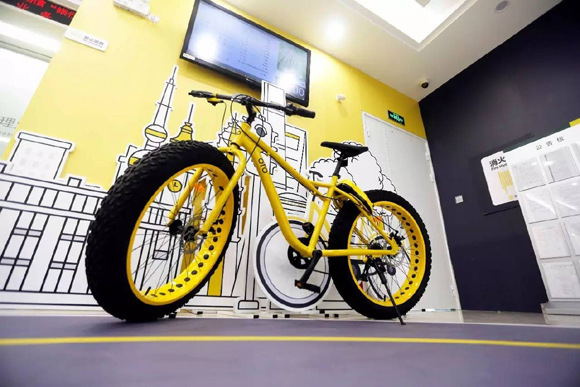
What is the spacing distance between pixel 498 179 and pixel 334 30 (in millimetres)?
2457

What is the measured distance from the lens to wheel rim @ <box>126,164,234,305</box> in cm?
97

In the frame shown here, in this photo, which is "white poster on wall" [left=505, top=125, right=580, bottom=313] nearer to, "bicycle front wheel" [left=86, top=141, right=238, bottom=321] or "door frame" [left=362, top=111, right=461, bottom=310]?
"door frame" [left=362, top=111, right=461, bottom=310]

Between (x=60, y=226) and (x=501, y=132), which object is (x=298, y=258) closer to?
(x=60, y=226)

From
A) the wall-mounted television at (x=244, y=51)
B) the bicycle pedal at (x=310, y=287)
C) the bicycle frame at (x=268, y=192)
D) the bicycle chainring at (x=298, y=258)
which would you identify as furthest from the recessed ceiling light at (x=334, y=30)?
the bicycle pedal at (x=310, y=287)

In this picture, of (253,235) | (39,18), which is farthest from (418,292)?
(39,18)

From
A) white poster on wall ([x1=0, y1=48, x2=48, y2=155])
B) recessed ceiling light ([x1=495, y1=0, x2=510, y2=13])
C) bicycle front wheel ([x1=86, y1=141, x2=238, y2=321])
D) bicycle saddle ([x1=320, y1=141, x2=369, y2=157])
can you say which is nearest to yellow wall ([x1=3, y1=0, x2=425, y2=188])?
bicycle saddle ([x1=320, y1=141, x2=369, y2=157])

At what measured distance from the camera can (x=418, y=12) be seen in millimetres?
2857

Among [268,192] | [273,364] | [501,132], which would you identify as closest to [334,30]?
[501,132]

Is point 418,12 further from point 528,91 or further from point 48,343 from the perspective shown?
point 48,343

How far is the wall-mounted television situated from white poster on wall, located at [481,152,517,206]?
2238mm

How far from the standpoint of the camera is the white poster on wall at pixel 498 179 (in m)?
2.67

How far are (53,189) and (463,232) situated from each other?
375 centimetres

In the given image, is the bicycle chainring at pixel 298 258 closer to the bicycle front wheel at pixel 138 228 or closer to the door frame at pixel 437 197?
A: the bicycle front wheel at pixel 138 228

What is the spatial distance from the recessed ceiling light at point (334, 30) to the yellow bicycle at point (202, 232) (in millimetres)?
1773
